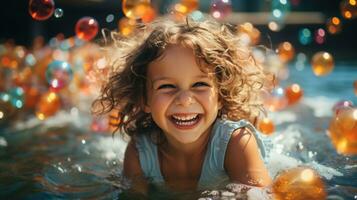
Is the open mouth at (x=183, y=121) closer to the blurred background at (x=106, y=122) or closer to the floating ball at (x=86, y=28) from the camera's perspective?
the blurred background at (x=106, y=122)

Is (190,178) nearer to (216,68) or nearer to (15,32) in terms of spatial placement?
(216,68)

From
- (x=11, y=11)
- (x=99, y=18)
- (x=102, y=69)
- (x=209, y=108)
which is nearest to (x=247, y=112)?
(x=209, y=108)

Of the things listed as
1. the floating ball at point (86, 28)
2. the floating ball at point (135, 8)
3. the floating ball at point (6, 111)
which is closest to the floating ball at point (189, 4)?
the floating ball at point (135, 8)

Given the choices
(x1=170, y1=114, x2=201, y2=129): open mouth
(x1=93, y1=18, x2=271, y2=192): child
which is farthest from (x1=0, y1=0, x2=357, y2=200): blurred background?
(x1=170, y1=114, x2=201, y2=129): open mouth

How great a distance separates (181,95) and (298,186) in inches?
23.8

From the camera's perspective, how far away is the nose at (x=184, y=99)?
224 centimetres

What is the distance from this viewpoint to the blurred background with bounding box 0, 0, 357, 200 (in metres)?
2.42

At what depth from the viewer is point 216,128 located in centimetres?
256

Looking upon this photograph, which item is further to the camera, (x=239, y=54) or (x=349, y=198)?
(x=239, y=54)

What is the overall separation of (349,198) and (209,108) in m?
0.69

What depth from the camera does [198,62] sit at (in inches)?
92.3

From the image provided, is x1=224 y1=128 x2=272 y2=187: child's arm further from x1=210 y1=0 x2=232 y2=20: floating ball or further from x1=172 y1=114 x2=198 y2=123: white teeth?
x1=210 y1=0 x2=232 y2=20: floating ball

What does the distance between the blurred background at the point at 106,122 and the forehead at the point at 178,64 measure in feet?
1.68

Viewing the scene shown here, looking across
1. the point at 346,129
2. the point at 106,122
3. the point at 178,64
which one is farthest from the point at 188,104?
the point at 106,122
